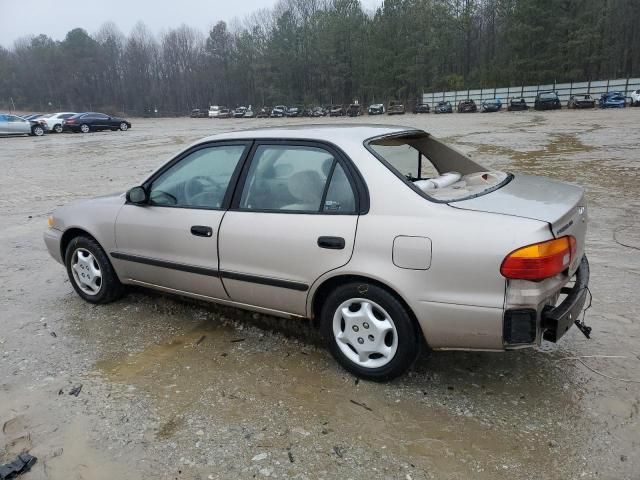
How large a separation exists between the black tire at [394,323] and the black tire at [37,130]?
35.9m

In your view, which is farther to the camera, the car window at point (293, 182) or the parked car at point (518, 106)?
the parked car at point (518, 106)

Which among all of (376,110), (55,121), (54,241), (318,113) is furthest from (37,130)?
(318,113)

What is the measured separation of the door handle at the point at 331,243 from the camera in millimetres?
3029

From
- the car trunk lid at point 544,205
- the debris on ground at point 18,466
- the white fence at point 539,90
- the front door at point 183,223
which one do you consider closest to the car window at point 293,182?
the front door at point 183,223

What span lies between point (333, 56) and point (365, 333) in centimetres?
8522

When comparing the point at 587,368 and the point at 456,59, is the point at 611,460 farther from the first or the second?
Result: the point at 456,59

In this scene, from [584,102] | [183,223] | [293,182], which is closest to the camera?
[293,182]

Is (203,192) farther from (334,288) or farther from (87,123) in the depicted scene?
(87,123)

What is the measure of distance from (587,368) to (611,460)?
0.91 meters

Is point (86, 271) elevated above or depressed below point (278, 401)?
above

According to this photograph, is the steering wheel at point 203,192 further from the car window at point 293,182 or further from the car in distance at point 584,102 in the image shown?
the car in distance at point 584,102

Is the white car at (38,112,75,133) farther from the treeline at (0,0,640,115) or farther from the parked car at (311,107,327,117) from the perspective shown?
the treeline at (0,0,640,115)

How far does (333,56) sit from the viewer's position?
8262 centimetres

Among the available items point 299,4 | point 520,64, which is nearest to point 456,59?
point 520,64
